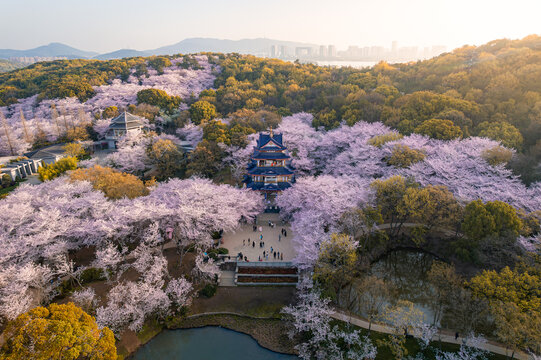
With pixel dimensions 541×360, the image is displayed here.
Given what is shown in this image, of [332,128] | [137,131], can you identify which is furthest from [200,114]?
[332,128]

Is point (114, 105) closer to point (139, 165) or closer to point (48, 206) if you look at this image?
point (139, 165)

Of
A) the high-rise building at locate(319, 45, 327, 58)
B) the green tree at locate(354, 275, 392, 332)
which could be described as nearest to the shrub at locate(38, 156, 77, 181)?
the green tree at locate(354, 275, 392, 332)

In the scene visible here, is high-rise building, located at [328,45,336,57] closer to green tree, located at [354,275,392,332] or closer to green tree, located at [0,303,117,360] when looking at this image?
green tree, located at [354,275,392,332]

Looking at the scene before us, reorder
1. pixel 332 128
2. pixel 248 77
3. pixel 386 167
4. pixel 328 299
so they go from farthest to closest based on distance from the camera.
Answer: pixel 248 77 → pixel 332 128 → pixel 386 167 → pixel 328 299

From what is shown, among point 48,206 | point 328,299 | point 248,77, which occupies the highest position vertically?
point 248,77

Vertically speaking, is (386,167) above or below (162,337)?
above

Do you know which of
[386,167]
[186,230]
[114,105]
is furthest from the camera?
[114,105]

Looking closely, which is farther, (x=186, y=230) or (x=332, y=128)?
(x=332, y=128)

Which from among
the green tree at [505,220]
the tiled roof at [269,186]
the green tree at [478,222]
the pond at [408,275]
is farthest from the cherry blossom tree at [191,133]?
the green tree at [505,220]

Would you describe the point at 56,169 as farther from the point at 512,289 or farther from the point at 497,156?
the point at 497,156
